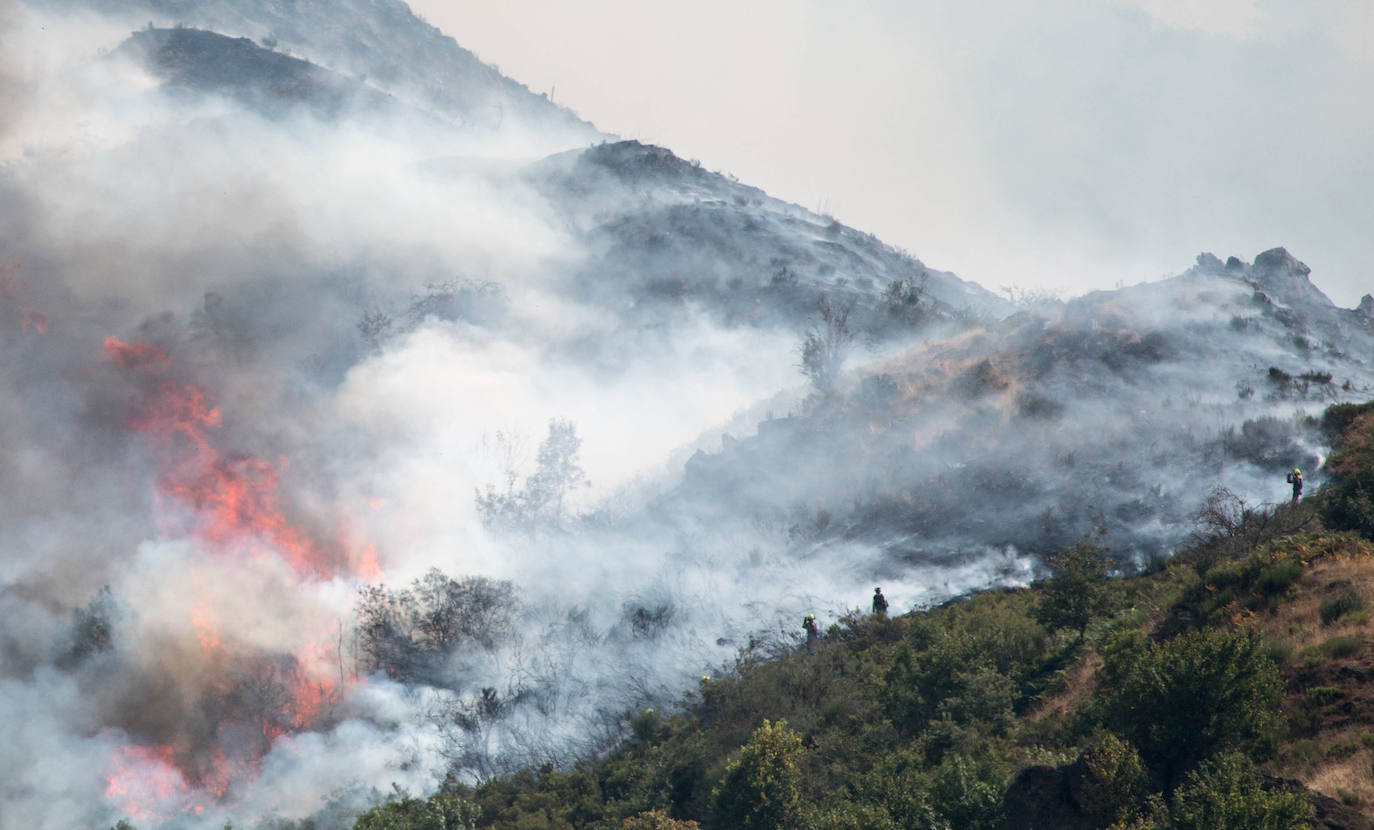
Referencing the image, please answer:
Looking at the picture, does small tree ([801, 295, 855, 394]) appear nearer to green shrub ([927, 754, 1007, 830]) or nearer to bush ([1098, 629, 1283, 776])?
green shrub ([927, 754, 1007, 830])

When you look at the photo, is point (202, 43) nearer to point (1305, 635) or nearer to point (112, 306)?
point (112, 306)

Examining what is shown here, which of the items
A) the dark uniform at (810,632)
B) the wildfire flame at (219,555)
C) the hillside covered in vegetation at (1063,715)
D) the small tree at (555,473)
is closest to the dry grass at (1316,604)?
the hillside covered in vegetation at (1063,715)

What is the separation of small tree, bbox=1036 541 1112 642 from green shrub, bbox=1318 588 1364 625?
30.4 feet

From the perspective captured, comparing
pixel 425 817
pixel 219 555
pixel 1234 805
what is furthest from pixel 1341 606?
pixel 219 555

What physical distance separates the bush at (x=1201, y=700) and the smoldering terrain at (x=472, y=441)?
78.0 ft

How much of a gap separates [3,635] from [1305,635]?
2305 inches

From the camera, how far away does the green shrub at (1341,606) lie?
22.5 metres

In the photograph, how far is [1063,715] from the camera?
2577cm

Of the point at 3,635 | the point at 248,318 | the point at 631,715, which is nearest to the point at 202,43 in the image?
the point at 248,318

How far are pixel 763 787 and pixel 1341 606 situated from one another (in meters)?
16.0

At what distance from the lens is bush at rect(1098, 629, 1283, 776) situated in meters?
19.2

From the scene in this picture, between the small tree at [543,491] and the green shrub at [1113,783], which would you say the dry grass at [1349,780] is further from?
the small tree at [543,491]

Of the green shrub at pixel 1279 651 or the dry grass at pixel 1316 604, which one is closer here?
the green shrub at pixel 1279 651

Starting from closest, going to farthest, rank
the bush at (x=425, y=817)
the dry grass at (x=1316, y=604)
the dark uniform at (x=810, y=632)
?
the dry grass at (x=1316, y=604), the bush at (x=425, y=817), the dark uniform at (x=810, y=632)
